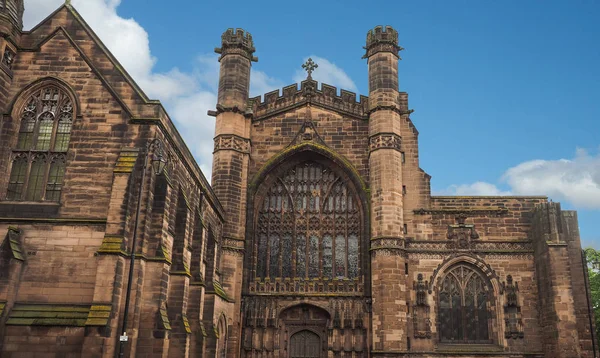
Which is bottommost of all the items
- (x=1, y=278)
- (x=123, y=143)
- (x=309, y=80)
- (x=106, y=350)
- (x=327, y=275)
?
(x=106, y=350)

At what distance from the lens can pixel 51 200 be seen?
18812 mm

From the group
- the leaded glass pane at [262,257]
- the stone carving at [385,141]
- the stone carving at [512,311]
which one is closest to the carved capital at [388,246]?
→ the stone carving at [385,141]

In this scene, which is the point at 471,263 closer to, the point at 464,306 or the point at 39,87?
the point at 464,306

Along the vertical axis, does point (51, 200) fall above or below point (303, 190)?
below

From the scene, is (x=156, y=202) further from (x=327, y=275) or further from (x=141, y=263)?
(x=327, y=275)

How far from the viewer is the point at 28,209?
1855cm

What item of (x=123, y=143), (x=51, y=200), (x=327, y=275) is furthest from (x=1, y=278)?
(x=327, y=275)

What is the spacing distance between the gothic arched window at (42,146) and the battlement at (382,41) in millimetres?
16696

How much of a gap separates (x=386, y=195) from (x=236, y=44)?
444 inches

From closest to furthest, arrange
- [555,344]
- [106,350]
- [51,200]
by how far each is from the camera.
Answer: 1. [106,350]
2. [51,200]
3. [555,344]

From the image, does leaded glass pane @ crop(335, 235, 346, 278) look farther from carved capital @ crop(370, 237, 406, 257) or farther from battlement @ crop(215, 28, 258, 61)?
battlement @ crop(215, 28, 258, 61)

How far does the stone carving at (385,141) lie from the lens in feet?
96.6

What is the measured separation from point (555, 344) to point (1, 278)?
2193cm

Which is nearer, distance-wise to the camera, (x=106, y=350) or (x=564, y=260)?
(x=106, y=350)
